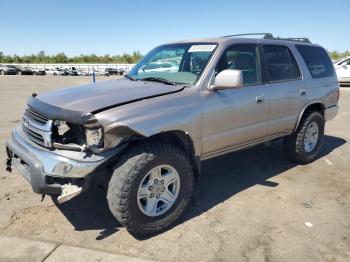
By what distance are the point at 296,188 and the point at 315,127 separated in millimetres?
1476

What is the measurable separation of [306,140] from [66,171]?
3938 mm

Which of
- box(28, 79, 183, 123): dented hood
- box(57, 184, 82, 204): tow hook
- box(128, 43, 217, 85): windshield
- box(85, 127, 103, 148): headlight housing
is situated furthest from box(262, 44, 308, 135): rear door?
box(57, 184, 82, 204): tow hook

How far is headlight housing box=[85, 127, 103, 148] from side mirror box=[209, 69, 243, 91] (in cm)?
141

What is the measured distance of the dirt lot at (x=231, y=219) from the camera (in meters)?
3.17

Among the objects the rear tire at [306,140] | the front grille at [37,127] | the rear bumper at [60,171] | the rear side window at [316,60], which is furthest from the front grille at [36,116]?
the rear side window at [316,60]

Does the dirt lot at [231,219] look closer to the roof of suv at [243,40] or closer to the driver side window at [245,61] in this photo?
the driver side window at [245,61]

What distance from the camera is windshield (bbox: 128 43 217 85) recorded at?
157 inches

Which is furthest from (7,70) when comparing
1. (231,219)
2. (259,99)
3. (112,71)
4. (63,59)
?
(231,219)

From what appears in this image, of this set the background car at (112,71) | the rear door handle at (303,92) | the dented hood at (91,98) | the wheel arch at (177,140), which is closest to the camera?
the dented hood at (91,98)

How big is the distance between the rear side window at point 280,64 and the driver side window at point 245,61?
21 centimetres

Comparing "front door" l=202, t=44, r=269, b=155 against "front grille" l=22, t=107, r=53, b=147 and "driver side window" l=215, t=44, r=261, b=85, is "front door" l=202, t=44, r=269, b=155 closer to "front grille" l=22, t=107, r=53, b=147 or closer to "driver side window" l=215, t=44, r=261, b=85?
"driver side window" l=215, t=44, r=261, b=85

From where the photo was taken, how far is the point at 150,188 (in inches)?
134

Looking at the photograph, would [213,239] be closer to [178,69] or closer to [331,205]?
[331,205]

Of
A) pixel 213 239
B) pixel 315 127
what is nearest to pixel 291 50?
pixel 315 127
